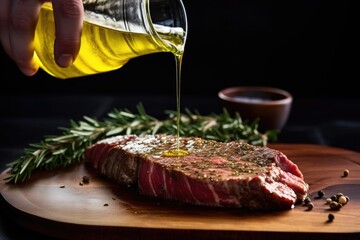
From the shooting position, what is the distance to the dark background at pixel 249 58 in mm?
4566

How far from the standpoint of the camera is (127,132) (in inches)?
126

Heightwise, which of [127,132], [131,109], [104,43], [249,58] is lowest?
[131,109]

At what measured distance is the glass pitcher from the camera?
239cm

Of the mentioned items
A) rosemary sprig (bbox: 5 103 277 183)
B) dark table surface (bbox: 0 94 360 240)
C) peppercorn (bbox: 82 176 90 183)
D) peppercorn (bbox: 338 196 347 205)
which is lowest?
dark table surface (bbox: 0 94 360 240)

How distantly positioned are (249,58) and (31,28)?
263 cm

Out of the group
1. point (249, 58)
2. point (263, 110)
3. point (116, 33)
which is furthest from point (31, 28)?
point (249, 58)

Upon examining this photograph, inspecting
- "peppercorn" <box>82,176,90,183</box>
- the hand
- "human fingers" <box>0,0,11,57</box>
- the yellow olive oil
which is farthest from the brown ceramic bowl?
"human fingers" <box>0,0,11,57</box>

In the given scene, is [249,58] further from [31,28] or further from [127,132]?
Answer: [31,28]

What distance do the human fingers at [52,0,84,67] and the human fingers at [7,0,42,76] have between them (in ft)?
0.46

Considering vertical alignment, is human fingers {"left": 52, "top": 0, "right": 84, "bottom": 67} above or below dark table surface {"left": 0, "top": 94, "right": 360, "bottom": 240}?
above

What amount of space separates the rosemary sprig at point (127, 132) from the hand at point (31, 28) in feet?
1.85

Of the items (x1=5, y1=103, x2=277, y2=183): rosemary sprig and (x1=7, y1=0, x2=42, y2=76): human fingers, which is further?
(x1=5, y1=103, x2=277, y2=183): rosemary sprig

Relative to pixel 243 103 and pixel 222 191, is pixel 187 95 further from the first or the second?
pixel 222 191

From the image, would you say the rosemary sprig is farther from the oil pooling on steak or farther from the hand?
the hand
